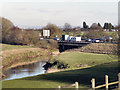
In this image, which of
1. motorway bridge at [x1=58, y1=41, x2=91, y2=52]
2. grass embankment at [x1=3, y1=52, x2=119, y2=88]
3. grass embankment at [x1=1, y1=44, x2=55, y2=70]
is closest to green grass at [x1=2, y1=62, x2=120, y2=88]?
grass embankment at [x1=3, y1=52, x2=119, y2=88]

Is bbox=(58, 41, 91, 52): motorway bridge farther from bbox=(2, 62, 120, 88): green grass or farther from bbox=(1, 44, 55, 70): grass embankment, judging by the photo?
bbox=(2, 62, 120, 88): green grass

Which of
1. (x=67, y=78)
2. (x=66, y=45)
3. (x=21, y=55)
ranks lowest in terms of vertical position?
(x=67, y=78)

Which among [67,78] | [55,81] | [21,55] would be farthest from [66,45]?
[55,81]

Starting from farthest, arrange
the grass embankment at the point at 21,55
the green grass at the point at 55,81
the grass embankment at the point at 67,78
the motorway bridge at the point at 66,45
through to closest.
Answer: the motorway bridge at the point at 66,45 < the grass embankment at the point at 21,55 < the grass embankment at the point at 67,78 < the green grass at the point at 55,81

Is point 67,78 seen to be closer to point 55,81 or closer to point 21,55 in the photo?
point 55,81

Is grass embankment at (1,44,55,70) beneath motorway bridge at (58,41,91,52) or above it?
beneath

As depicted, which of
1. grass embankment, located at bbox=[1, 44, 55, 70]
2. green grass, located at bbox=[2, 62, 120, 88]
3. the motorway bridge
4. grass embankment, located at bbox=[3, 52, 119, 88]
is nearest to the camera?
green grass, located at bbox=[2, 62, 120, 88]

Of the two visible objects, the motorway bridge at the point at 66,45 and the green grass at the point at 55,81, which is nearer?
the green grass at the point at 55,81

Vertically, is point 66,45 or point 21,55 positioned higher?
point 66,45

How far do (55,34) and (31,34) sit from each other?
39.9 metres

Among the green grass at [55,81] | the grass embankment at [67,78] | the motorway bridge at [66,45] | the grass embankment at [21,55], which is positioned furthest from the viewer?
the motorway bridge at [66,45]

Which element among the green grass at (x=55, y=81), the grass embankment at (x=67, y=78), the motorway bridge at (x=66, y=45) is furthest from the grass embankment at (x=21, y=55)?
the green grass at (x=55, y=81)

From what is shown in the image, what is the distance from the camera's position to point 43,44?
83.8 meters

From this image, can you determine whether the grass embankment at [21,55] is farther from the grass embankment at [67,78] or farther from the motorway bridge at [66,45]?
the grass embankment at [67,78]
